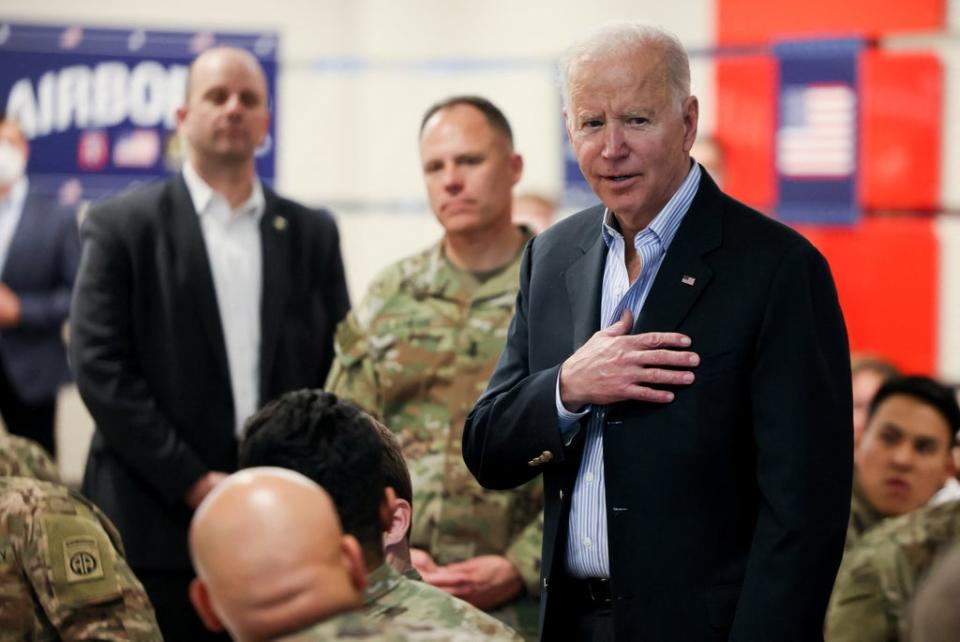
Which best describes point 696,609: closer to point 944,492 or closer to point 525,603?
point 525,603

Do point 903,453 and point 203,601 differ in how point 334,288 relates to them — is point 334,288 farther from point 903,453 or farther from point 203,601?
point 203,601

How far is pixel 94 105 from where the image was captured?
22.0 ft

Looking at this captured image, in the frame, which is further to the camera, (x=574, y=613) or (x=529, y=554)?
(x=529, y=554)

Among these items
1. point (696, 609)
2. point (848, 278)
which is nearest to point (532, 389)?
point (696, 609)

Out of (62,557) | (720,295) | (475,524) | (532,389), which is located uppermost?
(720,295)

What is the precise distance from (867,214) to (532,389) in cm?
405

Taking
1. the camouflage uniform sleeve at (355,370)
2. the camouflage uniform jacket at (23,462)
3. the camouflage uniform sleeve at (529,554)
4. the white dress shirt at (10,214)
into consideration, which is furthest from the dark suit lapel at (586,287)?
the white dress shirt at (10,214)

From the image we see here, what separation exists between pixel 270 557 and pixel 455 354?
1.98m

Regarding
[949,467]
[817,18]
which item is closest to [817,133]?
[817,18]

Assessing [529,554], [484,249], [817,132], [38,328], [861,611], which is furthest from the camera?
[817,132]

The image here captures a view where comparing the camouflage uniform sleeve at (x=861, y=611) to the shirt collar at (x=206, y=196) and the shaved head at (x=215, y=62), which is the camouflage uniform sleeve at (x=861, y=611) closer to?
the shirt collar at (x=206, y=196)

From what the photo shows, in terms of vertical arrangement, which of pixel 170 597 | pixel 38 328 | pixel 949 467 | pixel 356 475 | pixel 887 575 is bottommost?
pixel 170 597

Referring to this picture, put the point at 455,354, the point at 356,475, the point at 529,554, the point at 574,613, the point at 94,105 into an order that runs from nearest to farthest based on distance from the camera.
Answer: the point at 356,475 < the point at 574,613 < the point at 529,554 < the point at 455,354 < the point at 94,105

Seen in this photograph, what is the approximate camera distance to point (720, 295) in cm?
235
